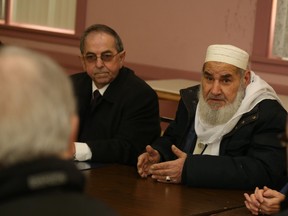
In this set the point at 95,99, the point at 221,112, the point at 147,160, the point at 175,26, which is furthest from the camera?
the point at 175,26

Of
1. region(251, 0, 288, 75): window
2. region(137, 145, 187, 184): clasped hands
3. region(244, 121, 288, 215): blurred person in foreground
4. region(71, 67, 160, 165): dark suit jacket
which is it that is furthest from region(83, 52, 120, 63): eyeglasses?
region(251, 0, 288, 75): window

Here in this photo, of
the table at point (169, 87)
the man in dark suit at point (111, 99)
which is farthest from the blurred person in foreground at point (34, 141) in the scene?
the table at point (169, 87)

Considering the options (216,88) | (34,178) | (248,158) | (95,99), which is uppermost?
(34,178)

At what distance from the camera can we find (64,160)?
Result: 162cm

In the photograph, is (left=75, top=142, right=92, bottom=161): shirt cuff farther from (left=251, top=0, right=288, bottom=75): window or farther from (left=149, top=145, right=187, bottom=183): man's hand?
(left=251, top=0, right=288, bottom=75): window

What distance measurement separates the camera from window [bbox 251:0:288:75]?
681 centimetres

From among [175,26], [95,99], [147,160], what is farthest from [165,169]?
[175,26]

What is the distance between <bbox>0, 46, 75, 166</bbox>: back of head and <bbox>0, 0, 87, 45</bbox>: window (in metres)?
6.83

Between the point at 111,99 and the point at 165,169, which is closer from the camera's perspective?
the point at 165,169

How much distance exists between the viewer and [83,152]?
4383 millimetres

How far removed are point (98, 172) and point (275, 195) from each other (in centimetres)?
99

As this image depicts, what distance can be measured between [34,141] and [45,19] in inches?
295

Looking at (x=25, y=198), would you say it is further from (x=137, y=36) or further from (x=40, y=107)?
(x=137, y=36)

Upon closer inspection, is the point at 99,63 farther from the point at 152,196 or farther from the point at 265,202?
the point at 265,202
